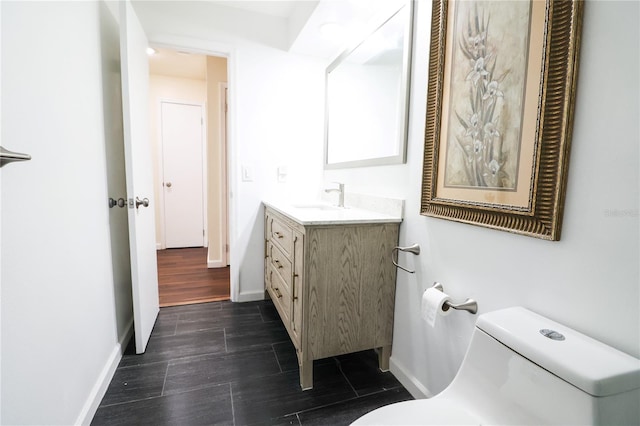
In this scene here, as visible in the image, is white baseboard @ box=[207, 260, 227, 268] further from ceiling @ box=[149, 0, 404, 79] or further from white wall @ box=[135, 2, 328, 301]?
ceiling @ box=[149, 0, 404, 79]

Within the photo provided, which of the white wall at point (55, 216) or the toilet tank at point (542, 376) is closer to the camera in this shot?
the toilet tank at point (542, 376)

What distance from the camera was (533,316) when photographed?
86 centimetres

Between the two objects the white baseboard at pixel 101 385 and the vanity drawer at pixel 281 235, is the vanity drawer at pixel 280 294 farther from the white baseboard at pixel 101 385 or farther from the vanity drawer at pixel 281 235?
the white baseboard at pixel 101 385

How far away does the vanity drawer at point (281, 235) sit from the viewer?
1668 mm

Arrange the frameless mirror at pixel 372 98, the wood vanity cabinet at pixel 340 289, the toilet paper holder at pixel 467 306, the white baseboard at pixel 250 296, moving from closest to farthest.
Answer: the toilet paper holder at pixel 467 306, the wood vanity cabinet at pixel 340 289, the frameless mirror at pixel 372 98, the white baseboard at pixel 250 296

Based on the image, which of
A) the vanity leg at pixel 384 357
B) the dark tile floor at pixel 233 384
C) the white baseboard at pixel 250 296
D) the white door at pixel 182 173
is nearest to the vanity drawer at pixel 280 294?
the dark tile floor at pixel 233 384

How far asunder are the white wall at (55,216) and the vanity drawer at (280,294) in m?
0.91

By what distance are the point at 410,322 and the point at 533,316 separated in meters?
0.68

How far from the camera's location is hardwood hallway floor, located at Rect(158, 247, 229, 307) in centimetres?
253

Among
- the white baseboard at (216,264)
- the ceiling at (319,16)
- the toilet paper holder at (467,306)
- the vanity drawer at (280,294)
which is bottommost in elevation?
the white baseboard at (216,264)

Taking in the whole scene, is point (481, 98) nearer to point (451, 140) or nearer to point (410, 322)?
point (451, 140)

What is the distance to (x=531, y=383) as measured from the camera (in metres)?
0.72

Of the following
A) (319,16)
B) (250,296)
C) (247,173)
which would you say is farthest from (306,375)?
(319,16)


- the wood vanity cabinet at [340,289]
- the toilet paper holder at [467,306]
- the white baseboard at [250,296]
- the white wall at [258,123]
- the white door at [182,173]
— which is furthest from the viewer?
the white door at [182,173]
